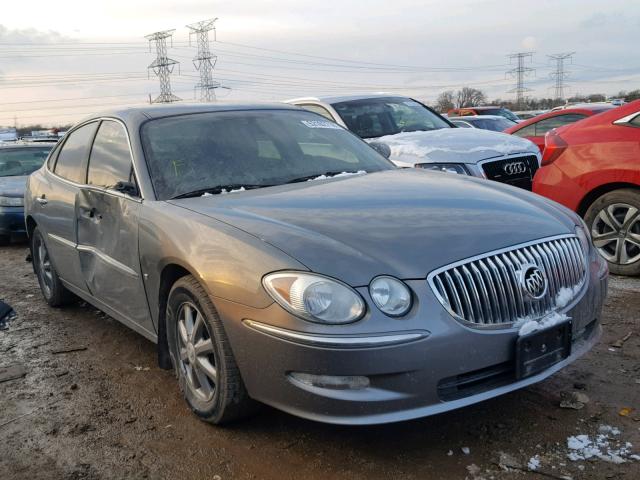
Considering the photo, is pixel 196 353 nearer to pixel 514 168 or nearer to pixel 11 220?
pixel 514 168

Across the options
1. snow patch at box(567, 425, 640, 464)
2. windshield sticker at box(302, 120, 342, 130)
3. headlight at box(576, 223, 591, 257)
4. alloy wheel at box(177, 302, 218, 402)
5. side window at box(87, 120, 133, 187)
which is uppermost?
windshield sticker at box(302, 120, 342, 130)

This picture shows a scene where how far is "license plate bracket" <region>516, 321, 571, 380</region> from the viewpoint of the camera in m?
2.79

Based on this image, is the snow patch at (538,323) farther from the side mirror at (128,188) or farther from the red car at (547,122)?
the red car at (547,122)

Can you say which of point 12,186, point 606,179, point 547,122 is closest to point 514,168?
point 606,179

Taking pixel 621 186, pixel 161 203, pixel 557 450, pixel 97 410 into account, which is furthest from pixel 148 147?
pixel 621 186

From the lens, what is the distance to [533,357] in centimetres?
283

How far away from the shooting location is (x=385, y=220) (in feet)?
10.1

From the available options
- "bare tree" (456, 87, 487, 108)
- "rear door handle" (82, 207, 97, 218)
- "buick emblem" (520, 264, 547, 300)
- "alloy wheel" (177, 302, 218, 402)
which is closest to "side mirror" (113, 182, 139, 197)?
"rear door handle" (82, 207, 97, 218)

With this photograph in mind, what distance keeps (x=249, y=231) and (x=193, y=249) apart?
0.33 meters

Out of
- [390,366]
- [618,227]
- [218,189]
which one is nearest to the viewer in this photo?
[390,366]

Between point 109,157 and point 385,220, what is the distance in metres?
2.15

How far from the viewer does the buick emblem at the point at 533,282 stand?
2.88 m

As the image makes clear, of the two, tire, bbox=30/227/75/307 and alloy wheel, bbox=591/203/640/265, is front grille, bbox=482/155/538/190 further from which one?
tire, bbox=30/227/75/307

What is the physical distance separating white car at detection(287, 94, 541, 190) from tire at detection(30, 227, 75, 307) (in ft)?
8.62
